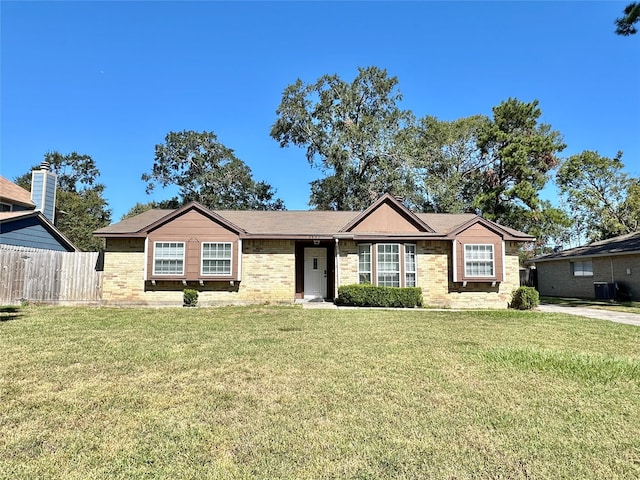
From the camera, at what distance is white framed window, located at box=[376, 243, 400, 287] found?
48.3ft

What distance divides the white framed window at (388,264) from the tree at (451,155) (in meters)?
14.5

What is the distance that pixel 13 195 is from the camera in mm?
18547

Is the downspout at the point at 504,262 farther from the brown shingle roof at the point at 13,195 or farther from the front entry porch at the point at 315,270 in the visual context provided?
the brown shingle roof at the point at 13,195

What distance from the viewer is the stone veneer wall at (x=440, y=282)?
48.7 feet

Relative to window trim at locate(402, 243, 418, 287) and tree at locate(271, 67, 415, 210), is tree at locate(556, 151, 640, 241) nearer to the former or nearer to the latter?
tree at locate(271, 67, 415, 210)

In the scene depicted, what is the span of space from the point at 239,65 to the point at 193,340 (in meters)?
12.5

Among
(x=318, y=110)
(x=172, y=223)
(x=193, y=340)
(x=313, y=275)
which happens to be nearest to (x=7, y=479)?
(x=193, y=340)

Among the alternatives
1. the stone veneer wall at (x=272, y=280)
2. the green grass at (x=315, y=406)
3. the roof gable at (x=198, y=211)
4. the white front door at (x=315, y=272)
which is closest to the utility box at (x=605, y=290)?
the stone veneer wall at (x=272, y=280)

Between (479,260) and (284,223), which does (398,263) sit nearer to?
(479,260)

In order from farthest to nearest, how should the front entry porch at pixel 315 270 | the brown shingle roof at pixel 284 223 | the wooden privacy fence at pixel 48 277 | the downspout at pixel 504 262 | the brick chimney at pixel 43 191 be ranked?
the brick chimney at pixel 43 191, the front entry porch at pixel 315 270, the downspout at pixel 504 262, the brown shingle roof at pixel 284 223, the wooden privacy fence at pixel 48 277

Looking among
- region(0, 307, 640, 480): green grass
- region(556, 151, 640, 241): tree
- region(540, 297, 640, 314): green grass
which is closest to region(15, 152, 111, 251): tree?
region(0, 307, 640, 480): green grass

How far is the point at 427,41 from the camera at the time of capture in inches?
586

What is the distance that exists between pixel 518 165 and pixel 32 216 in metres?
29.6

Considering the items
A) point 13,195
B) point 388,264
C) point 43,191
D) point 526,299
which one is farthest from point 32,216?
point 526,299
